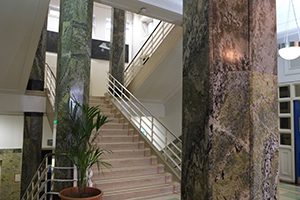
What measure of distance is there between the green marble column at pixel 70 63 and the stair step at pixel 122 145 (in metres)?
1.82

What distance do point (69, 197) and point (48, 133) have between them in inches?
244

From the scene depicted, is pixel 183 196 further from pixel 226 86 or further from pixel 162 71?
pixel 162 71

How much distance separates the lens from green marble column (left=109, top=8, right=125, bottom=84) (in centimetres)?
799

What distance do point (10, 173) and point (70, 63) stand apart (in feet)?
20.9

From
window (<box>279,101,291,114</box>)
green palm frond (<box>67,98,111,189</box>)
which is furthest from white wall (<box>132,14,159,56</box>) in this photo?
green palm frond (<box>67,98,111,189</box>)

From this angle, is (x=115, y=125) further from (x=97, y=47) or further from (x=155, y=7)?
(x=97, y=47)

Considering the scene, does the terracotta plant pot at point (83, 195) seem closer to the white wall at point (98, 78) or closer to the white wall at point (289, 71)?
the white wall at point (289, 71)

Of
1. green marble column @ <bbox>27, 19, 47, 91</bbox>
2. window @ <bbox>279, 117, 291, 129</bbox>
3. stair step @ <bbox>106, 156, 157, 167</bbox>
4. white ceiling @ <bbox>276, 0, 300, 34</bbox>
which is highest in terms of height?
white ceiling @ <bbox>276, 0, 300, 34</bbox>

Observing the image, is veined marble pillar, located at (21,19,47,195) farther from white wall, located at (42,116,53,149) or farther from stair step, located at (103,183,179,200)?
stair step, located at (103,183,179,200)

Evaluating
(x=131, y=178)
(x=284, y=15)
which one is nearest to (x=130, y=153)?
(x=131, y=178)

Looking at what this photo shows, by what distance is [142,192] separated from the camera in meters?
4.57

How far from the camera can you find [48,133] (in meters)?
8.66

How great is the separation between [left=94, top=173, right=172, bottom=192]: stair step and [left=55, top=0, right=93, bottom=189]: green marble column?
968 millimetres

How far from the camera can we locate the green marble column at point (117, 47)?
7.99 meters
